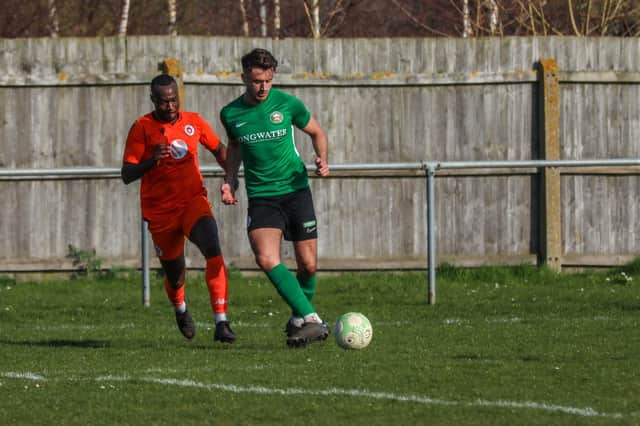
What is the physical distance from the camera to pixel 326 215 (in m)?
14.8

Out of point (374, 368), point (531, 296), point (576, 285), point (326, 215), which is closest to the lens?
point (374, 368)

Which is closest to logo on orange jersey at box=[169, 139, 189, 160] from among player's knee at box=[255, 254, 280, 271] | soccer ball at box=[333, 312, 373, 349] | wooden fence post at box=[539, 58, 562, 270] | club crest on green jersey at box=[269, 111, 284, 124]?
club crest on green jersey at box=[269, 111, 284, 124]

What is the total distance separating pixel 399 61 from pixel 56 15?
8003 millimetres

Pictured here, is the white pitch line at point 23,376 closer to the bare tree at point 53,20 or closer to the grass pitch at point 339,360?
the grass pitch at point 339,360

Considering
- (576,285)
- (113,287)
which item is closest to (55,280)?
(113,287)

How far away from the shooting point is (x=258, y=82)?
915 cm

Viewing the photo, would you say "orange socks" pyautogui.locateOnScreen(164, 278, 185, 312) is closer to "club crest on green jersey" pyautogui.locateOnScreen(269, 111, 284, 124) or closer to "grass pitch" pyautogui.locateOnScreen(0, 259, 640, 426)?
"grass pitch" pyautogui.locateOnScreen(0, 259, 640, 426)

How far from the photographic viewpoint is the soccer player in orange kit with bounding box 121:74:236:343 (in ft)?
30.7

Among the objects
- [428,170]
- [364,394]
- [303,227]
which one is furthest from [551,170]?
[364,394]

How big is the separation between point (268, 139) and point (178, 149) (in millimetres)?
681

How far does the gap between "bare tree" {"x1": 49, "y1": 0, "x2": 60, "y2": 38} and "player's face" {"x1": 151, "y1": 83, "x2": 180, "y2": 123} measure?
11.7 meters

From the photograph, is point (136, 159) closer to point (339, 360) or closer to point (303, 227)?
point (303, 227)

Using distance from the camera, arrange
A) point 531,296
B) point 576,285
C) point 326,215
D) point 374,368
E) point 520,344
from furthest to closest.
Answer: point 326,215 → point 576,285 → point 531,296 → point 520,344 → point 374,368

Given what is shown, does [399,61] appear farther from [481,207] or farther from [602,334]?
[602,334]
